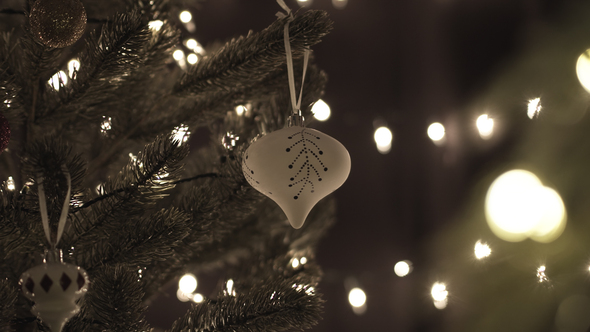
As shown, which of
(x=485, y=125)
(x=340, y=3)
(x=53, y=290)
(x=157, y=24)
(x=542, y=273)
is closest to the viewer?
(x=53, y=290)

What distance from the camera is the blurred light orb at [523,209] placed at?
2.82 feet

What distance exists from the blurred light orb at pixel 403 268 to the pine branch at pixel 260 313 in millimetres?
650

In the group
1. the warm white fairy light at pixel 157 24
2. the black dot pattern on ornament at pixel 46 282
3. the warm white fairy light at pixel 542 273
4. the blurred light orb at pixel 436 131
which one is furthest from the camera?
the blurred light orb at pixel 436 131

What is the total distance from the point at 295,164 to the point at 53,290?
253 millimetres

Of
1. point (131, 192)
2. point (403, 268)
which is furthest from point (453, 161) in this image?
point (131, 192)

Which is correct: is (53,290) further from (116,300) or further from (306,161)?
(306,161)

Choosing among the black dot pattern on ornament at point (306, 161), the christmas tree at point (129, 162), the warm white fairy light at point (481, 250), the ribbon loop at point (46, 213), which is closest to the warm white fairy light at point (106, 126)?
the christmas tree at point (129, 162)

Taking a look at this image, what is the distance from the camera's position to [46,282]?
1.32ft

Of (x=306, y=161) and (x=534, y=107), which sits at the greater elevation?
(x=534, y=107)

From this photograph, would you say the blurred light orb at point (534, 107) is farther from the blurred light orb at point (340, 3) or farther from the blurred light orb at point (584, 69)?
the blurred light orb at point (340, 3)

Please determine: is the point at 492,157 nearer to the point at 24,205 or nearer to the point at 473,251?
the point at 473,251

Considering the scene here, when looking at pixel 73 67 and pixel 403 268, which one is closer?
pixel 73 67

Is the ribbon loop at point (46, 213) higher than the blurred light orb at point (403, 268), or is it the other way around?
the blurred light orb at point (403, 268)

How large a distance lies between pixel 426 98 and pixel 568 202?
17.3 inches
